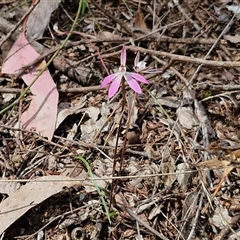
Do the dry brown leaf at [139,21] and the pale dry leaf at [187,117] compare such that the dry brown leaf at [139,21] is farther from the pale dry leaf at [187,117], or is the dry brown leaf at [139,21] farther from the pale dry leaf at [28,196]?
the pale dry leaf at [28,196]

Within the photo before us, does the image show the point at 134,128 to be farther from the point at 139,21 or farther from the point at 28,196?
the point at 139,21

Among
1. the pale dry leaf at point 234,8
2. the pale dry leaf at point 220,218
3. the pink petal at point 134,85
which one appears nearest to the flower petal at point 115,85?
the pink petal at point 134,85

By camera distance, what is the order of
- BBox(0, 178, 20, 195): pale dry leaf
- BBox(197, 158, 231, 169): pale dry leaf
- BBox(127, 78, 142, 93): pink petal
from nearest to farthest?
BBox(127, 78, 142, 93): pink petal
BBox(197, 158, 231, 169): pale dry leaf
BBox(0, 178, 20, 195): pale dry leaf

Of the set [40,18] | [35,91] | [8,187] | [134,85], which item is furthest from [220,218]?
[40,18]

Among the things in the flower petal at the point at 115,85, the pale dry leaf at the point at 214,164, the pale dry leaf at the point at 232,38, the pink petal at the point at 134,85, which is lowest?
the pale dry leaf at the point at 232,38

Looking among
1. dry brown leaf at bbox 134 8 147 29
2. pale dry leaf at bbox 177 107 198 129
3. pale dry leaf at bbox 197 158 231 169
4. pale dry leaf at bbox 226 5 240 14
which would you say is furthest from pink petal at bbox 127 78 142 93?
pale dry leaf at bbox 226 5 240 14

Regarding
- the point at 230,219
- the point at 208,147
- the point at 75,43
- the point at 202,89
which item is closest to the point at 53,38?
the point at 75,43

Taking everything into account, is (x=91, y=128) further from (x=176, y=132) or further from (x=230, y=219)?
(x=230, y=219)

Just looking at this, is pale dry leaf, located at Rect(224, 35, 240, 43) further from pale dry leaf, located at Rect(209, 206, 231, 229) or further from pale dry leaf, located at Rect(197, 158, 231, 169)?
pale dry leaf, located at Rect(209, 206, 231, 229)
